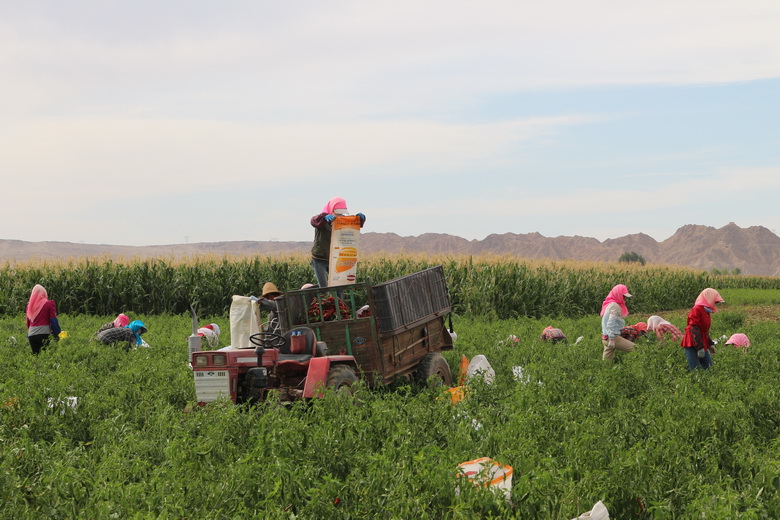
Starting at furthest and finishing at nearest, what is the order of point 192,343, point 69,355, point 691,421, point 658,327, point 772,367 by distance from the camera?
1. point 658,327
2. point 69,355
3. point 772,367
4. point 192,343
5. point 691,421

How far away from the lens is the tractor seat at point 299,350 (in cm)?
845

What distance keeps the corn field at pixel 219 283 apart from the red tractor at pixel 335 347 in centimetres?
1373

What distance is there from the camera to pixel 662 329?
1641 centimetres

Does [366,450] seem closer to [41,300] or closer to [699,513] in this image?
[699,513]

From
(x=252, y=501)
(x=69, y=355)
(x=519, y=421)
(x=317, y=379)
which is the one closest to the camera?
(x=252, y=501)

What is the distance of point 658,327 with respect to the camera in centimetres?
1648

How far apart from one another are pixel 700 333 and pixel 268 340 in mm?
6901

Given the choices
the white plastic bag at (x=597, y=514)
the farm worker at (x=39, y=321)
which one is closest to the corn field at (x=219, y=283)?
the farm worker at (x=39, y=321)

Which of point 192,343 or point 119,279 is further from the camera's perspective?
point 119,279

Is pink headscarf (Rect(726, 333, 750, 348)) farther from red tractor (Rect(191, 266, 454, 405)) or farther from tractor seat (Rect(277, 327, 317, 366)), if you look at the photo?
tractor seat (Rect(277, 327, 317, 366))

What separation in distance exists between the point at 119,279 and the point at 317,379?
1969cm

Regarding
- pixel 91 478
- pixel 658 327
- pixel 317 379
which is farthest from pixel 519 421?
pixel 658 327

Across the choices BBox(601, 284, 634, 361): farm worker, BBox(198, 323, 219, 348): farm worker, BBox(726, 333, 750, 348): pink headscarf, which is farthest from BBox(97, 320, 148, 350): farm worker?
BBox(726, 333, 750, 348): pink headscarf

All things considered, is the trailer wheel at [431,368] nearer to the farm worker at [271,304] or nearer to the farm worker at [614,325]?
the farm worker at [271,304]
